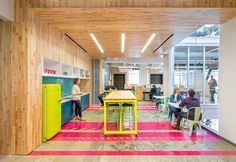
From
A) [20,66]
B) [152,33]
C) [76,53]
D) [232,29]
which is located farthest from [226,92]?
[76,53]

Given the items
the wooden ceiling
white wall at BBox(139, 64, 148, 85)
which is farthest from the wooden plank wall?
white wall at BBox(139, 64, 148, 85)

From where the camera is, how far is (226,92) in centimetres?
546

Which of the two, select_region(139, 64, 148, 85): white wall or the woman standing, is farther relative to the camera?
select_region(139, 64, 148, 85): white wall

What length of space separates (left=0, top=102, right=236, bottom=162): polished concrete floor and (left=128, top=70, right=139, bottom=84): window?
14912 mm

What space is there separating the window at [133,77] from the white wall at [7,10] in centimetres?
1753

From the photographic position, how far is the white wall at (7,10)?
4.08 m

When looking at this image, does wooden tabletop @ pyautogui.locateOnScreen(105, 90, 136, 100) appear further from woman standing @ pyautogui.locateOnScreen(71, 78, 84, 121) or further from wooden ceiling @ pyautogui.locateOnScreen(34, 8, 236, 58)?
wooden ceiling @ pyautogui.locateOnScreen(34, 8, 236, 58)

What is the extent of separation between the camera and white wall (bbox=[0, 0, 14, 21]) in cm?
408

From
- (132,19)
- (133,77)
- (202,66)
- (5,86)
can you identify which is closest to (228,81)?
(132,19)

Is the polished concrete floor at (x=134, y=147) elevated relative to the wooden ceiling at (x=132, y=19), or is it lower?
lower

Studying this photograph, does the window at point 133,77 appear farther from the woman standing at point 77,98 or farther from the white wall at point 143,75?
the woman standing at point 77,98

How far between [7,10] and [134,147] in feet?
12.8

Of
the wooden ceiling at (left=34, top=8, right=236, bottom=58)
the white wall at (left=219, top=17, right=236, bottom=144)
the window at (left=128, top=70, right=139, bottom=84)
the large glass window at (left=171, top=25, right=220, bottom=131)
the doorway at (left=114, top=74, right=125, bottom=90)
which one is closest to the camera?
the wooden ceiling at (left=34, top=8, right=236, bottom=58)

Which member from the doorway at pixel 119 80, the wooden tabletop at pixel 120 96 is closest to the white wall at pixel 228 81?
the wooden tabletop at pixel 120 96
